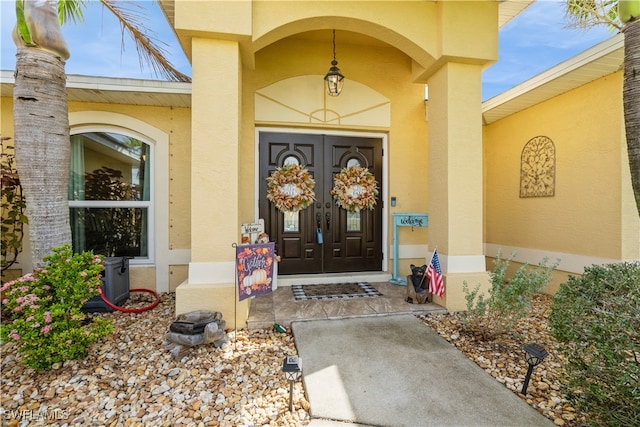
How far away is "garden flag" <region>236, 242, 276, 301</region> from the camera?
3.05 m

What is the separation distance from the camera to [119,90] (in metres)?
3.86

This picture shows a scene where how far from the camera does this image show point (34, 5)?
2.79 metres

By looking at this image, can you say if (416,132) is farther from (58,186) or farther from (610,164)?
(58,186)

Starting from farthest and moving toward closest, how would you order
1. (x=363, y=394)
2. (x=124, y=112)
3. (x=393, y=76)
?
(x=393, y=76), (x=124, y=112), (x=363, y=394)

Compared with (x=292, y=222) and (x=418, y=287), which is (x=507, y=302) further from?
(x=292, y=222)

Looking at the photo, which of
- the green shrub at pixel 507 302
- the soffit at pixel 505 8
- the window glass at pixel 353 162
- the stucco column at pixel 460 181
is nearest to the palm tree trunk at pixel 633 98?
the green shrub at pixel 507 302

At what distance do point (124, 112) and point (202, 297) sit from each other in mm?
3136

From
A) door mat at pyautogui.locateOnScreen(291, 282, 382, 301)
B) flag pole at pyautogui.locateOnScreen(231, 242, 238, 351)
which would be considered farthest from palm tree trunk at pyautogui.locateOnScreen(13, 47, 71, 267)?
door mat at pyautogui.locateOnScreen(291, 282, 382, 301)

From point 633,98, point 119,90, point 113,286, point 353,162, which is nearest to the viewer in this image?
point 633,98

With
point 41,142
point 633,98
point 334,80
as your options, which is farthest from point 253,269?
point 633,98

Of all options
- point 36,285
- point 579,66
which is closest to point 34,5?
point 36,285

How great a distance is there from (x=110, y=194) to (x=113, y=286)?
1469mm

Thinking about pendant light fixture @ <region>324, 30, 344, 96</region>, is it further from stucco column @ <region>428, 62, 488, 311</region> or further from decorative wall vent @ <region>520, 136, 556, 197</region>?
decorative wall vent @ <region>520, 136, 556, 197</region>

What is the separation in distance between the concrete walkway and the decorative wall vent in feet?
10.7
